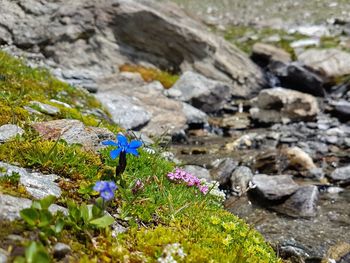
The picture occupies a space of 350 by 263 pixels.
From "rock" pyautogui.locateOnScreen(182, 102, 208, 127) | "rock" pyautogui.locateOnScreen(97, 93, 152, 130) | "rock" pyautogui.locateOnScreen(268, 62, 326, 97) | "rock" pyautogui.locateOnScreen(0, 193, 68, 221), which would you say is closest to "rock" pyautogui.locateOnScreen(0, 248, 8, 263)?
"rock" pyautogui.locateOnScreen(0, 193, 68, 221)

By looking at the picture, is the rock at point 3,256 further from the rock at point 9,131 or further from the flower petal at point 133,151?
the rock at point 9,131

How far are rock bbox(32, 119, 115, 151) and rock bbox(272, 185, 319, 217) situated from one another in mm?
5215

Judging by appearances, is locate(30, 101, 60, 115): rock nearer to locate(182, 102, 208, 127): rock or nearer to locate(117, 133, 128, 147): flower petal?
locate(117, 133, 128, 147): flower petal

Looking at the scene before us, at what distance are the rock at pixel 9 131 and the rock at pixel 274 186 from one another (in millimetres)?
6319

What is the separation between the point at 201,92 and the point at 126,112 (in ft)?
17.3

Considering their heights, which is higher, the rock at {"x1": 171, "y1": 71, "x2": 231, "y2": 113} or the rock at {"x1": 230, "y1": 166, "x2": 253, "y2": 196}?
the rock at {"x1": 230, "y1": 166, "x2": 253, "y2": 196}

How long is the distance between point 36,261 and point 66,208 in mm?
1245

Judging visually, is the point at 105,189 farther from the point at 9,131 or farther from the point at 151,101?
the point at 151,101

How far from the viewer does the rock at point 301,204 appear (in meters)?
9.96

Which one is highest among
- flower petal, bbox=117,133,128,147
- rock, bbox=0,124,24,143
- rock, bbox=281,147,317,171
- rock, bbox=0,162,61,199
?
flower petal, bbox=117,133,128,147

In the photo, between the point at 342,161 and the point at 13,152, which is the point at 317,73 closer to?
the point at 342,161

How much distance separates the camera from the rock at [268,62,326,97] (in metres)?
21.1

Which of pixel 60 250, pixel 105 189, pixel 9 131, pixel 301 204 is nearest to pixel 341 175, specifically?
pixel 301 204

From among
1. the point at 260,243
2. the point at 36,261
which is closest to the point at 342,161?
the point at 260,243
